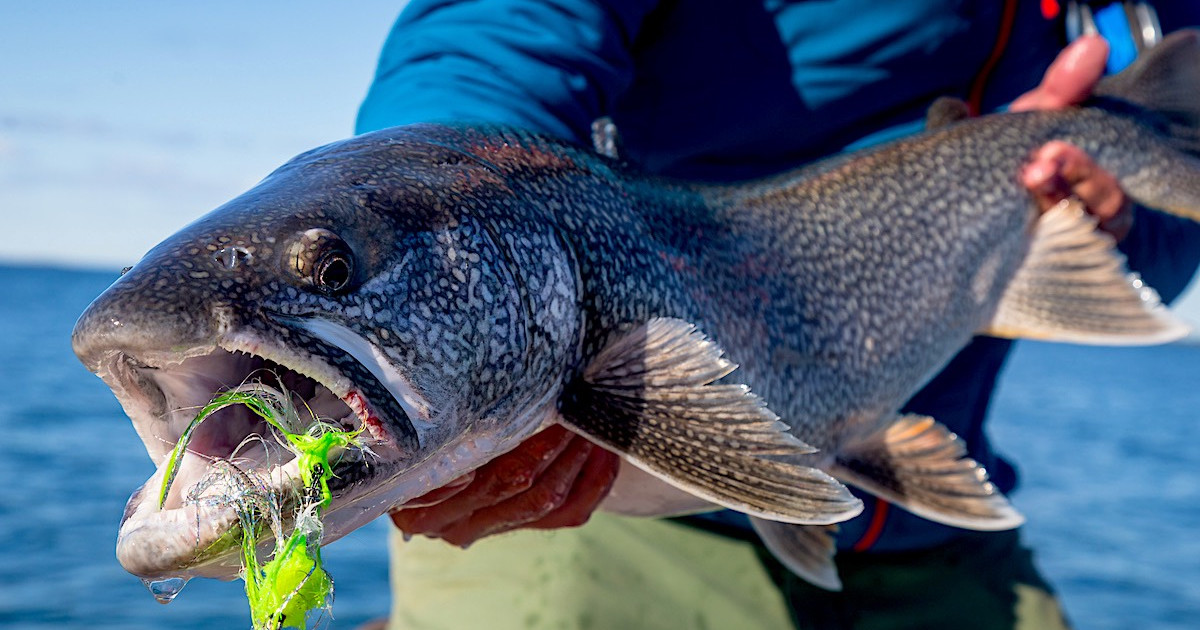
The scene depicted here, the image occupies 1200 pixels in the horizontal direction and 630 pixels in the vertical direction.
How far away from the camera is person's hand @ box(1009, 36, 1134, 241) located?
12.0ft

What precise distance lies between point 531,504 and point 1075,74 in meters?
2.61

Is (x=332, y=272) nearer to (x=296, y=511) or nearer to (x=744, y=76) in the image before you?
(x=296, y=511)

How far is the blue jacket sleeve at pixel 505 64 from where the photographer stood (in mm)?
2900

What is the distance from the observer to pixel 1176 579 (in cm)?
1380

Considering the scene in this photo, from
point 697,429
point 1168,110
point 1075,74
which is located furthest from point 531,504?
point 1168,110

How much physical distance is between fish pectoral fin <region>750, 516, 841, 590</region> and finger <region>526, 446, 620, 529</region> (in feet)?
2.22

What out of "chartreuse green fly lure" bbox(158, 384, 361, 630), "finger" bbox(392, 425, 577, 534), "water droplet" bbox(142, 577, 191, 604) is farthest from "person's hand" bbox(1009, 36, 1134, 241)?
"water droplet" bbox(142, 577, 191, 604)

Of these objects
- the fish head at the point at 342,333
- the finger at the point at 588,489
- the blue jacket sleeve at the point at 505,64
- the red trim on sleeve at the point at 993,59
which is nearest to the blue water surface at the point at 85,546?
the blue jacket sleeve at the point at 505,64

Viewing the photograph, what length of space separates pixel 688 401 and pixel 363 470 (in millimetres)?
801

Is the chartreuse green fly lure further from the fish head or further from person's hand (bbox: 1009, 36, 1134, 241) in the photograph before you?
person's hand (bbox: 1009, 36, 1134, 241)

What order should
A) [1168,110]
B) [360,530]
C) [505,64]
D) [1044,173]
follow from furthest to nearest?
[360,530], [1168,110], [1044,173], [505,64]

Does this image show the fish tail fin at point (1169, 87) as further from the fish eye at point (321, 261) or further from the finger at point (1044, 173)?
the fish eye at point (321, 261)

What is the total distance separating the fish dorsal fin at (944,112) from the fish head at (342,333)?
1962 millimetres

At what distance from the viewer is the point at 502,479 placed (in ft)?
8.26
